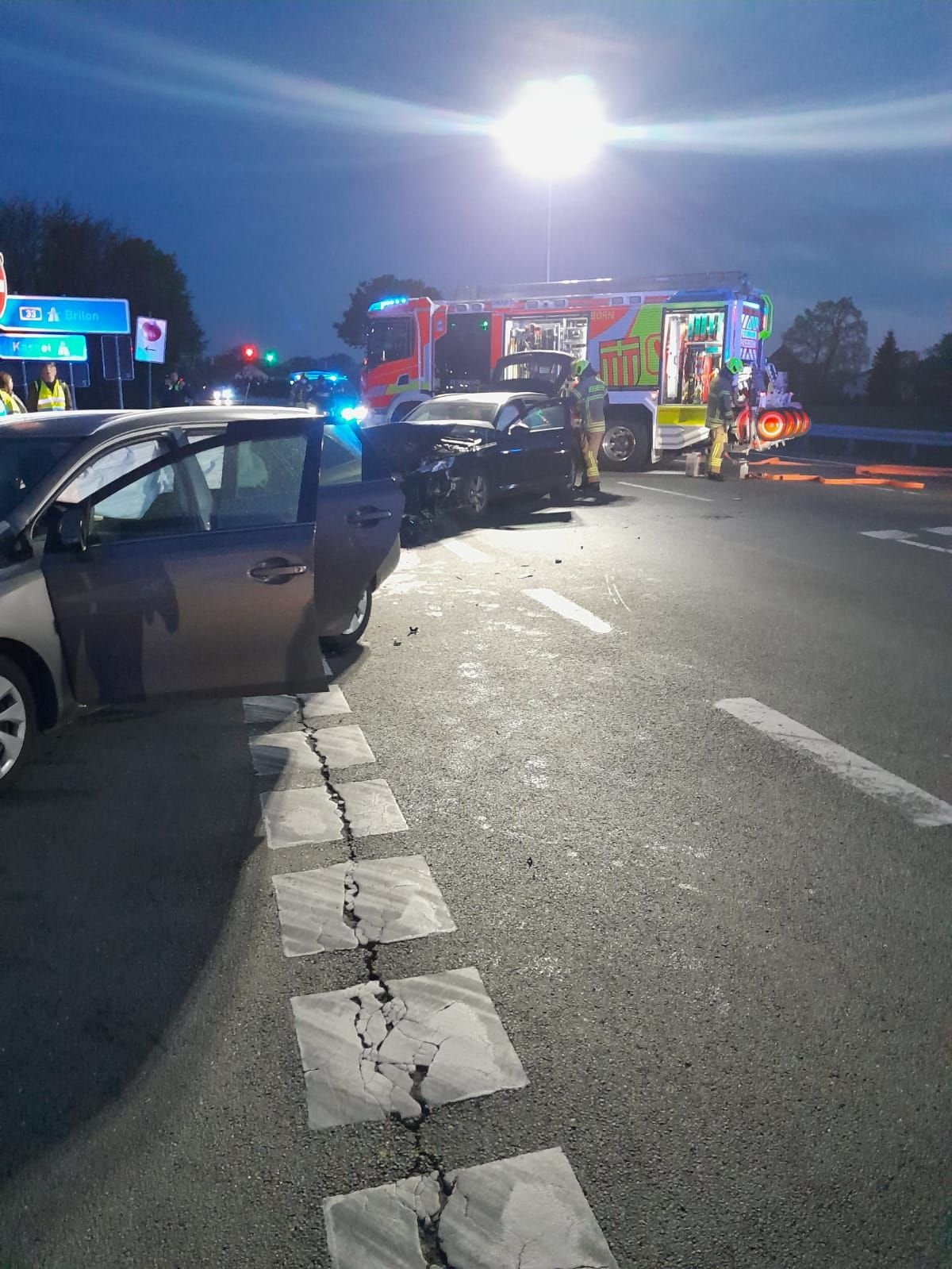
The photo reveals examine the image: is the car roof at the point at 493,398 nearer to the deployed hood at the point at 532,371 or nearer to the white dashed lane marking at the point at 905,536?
the white dashed lane marking at the point at 905,536

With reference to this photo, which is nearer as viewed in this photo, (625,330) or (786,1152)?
(786,1152)

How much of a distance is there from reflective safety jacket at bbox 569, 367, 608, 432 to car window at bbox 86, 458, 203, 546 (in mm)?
11711

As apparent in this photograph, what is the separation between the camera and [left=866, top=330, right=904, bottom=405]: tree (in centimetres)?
7669

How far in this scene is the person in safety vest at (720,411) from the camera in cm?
1873

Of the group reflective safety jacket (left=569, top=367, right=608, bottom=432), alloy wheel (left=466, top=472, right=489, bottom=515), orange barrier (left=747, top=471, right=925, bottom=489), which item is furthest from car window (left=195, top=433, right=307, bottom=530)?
orange barrier (left=747, top=471, right=925, bottom=489)

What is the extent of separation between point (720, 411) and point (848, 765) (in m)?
15.2

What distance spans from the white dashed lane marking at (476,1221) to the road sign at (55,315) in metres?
28.6

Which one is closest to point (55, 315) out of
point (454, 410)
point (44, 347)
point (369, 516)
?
point (44, 347)

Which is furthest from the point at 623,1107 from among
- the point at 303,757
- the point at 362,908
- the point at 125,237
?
the point at 125,237

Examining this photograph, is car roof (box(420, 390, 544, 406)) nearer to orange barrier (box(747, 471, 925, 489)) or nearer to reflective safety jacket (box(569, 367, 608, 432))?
reflective safety jacket (box(569, 367, 608, 432))

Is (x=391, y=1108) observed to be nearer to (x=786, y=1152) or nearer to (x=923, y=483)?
(x=786, y=1152)

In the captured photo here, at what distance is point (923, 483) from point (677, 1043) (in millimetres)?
18777

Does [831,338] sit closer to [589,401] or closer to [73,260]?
[73,260]

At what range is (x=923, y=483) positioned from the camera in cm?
1941
